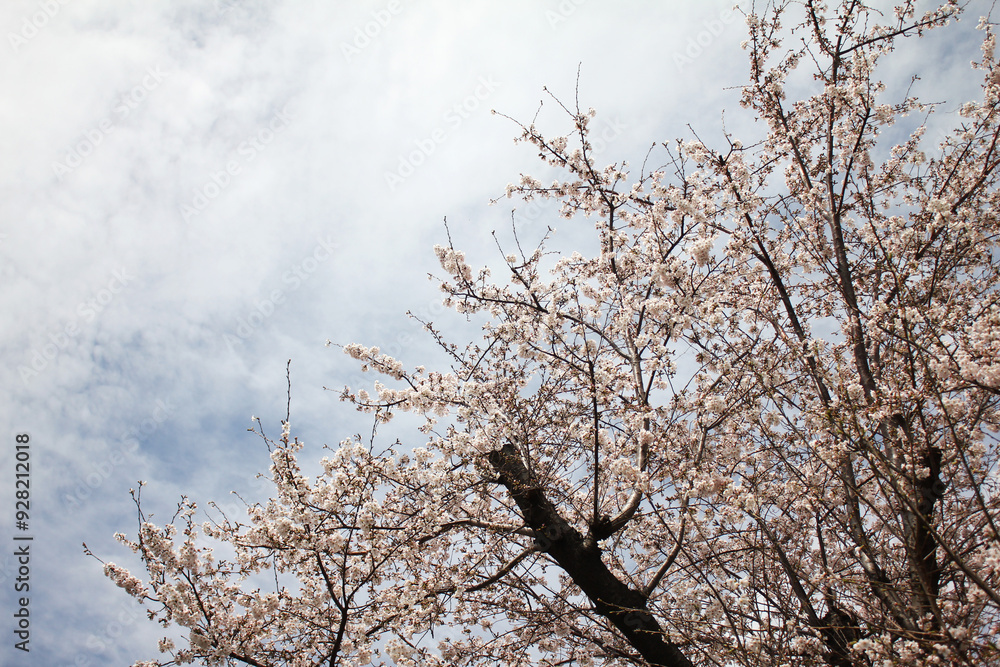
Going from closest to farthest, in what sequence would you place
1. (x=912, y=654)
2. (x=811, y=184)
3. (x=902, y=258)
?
(x=912, y=654), (x=902, y=258), (x=811, y=184)

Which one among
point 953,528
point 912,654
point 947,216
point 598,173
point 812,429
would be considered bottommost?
point 912,654

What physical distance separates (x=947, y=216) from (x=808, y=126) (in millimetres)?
2543

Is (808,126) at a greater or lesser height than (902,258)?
greater

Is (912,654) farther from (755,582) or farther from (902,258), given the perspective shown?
(902,258)

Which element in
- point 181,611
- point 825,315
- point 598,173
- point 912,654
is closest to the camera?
point 912,654

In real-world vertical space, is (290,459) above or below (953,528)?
above

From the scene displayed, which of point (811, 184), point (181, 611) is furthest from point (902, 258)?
point (181, 611)

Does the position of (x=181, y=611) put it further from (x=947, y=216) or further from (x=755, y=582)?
(x=947, y=216)

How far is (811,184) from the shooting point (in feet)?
22.3

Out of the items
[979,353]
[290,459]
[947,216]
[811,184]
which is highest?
[811,184]

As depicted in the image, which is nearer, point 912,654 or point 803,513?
point 912,654

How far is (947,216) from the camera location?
500 cm

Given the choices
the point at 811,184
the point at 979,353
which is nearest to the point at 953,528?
the point at 979,353

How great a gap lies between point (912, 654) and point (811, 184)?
5188 mm
